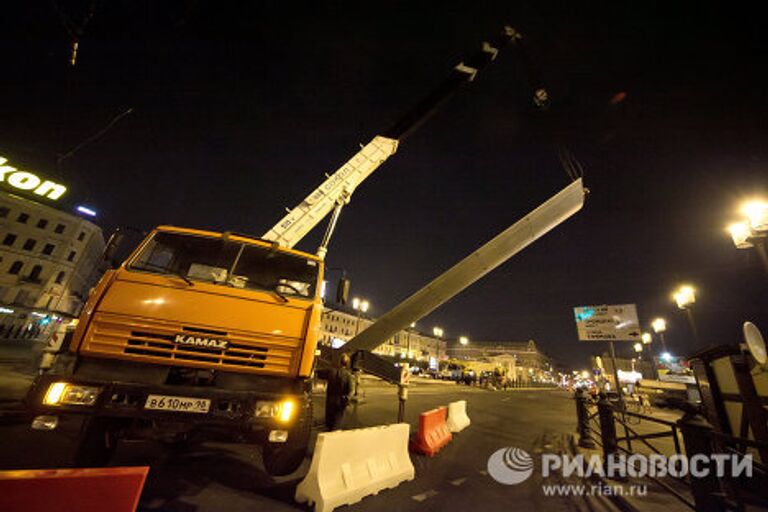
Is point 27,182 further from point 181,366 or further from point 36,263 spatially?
point 36,263

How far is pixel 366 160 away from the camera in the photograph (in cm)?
1156

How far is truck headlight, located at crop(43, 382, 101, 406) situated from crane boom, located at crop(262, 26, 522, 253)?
671cm

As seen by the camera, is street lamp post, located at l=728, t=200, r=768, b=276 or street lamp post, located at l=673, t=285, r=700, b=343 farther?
street lamp post, located at l=673, t=285, r=700, b=343

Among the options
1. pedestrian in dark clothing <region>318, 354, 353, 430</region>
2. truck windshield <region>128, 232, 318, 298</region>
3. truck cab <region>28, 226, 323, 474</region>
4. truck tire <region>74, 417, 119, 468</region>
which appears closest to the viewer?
truck cab <region>28, 226, 323, 474</region>

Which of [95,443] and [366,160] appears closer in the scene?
[95,443]

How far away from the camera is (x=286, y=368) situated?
12.2 feet

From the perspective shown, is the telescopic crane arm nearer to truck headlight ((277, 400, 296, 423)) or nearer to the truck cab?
the truck cab

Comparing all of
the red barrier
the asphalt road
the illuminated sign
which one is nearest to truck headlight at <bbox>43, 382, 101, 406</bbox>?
the asphalt road

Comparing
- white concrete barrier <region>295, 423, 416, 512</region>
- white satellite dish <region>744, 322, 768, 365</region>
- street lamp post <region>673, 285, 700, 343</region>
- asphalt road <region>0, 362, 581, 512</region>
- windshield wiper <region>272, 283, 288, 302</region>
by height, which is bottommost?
asphalt road <region>0, 362, 581, 512</region>

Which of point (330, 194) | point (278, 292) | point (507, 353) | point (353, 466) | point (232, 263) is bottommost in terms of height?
point (353, 466)

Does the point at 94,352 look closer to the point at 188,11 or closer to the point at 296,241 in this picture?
the point at 296,241

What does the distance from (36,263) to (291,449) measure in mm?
52145

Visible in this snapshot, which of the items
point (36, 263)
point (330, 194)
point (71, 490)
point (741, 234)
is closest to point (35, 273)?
point (36, 263)

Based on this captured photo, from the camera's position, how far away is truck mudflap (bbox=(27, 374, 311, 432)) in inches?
118
